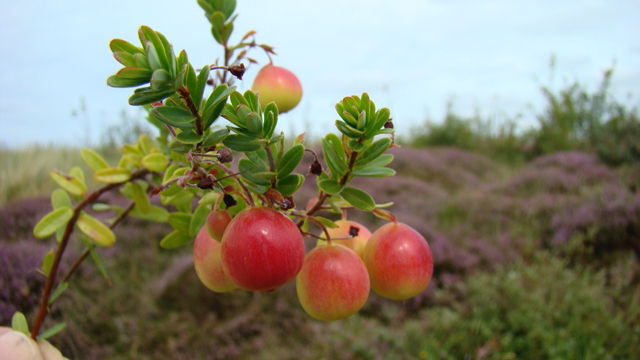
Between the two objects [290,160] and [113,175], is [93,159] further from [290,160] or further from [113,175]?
[290,160]

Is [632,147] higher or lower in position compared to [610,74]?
lower

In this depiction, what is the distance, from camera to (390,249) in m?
0.52

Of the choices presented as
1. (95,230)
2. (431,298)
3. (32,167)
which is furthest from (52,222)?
(32,167)

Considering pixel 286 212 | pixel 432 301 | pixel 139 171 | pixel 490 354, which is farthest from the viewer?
pixel 432 301

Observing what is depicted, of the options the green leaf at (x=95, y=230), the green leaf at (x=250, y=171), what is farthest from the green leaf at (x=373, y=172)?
the green leaf at (x=95, y=230)

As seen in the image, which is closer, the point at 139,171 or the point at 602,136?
the point at 139,171

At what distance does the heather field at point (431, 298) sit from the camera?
199 centimetres

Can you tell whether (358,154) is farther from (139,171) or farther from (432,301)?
(432,301)

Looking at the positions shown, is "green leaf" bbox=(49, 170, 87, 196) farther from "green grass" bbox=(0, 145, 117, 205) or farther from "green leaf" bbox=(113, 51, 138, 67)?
"green grass" bbox=(0, 145, 117, 205)

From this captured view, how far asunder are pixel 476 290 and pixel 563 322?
1.44 ft

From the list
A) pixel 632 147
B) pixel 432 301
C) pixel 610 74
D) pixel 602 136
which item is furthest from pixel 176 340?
pixel 610 74

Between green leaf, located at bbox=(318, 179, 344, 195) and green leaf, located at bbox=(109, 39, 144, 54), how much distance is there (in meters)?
0.23

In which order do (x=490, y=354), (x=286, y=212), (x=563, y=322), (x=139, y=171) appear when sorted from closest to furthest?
(x=286, y=212) < (x=139, y=171) < (x=490, y=354) < (x=563, y=322)

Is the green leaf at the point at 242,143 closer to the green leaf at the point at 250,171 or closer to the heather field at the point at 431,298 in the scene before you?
Answer: the green leaf at the point at 250,171
